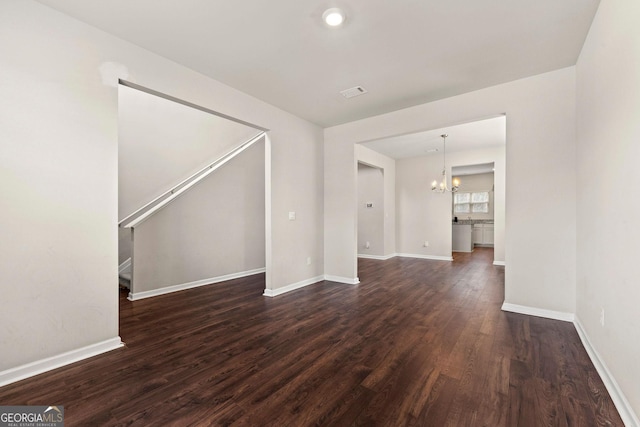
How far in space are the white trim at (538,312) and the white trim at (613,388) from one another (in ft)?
1.91

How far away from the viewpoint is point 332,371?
6.81 ft

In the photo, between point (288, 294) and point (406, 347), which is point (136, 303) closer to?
point (288, 294)

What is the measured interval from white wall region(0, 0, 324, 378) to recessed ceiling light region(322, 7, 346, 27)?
5.75 feet

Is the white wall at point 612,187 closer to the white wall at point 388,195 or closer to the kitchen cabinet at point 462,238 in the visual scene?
the white wall at point 388,195

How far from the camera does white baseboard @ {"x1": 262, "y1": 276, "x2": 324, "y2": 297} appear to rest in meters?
4.09

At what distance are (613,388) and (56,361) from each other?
3.91 m

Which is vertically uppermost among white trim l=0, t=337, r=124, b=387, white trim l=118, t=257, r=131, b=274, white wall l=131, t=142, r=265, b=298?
white wall l=131, t=142, r=265, b=298

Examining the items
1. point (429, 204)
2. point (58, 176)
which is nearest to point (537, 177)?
point (429, 204)

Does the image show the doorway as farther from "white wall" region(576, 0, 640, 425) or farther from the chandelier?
the chandelier

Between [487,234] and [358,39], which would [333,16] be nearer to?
[358,39]

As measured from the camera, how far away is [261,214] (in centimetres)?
587

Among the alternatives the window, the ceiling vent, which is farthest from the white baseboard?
the window

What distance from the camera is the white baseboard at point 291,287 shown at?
4.09 metres

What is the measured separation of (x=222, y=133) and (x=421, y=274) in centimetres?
497
